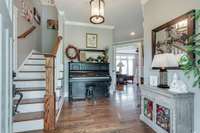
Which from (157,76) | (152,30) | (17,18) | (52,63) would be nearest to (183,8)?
(152,30)

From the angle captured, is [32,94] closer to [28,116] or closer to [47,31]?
[28,116]

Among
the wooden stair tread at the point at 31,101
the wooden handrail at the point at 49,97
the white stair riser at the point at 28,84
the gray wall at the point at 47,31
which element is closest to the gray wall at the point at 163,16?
the wooden handrail at the point at 49,97

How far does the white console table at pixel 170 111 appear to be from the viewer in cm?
201

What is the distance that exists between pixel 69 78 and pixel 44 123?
8.33 ft

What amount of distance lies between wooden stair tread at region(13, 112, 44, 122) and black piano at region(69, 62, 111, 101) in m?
2.24

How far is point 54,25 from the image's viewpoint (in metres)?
5.70

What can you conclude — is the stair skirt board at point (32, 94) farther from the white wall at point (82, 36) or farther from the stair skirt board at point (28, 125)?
the white wall at point (82, 36)

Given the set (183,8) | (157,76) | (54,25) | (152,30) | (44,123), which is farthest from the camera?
(54,25)

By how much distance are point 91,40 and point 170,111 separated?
4.15 metres

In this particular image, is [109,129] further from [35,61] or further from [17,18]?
[17,18]

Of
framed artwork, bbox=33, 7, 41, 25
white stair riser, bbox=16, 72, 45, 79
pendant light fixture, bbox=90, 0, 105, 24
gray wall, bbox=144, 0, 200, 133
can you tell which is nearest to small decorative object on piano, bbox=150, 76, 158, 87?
gray wall, bbox=144, 0, 200, 133

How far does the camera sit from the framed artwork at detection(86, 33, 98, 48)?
564 cm

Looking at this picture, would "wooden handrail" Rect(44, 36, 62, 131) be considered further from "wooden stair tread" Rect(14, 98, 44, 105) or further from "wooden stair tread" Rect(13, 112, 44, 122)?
"wooden stair tread" Rect(14, 98, 44, 105)

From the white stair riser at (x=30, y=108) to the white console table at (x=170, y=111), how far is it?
205cm
